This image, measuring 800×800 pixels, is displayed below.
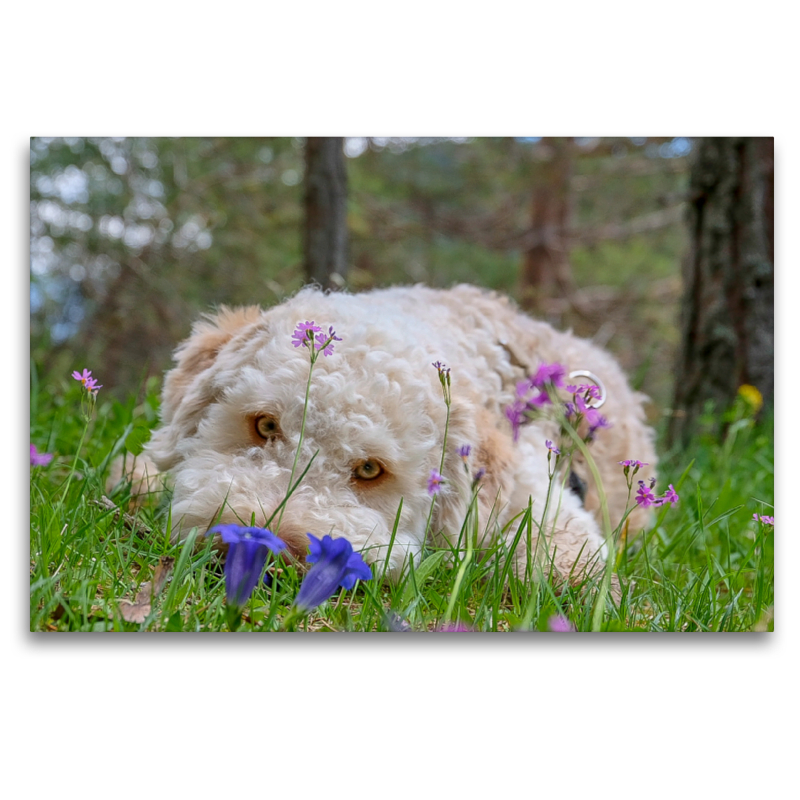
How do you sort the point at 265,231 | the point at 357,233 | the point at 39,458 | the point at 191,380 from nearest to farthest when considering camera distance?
1. the point at 191,380
2. the point at 39,458
3. the point at 265,231
4. the point at 357,233

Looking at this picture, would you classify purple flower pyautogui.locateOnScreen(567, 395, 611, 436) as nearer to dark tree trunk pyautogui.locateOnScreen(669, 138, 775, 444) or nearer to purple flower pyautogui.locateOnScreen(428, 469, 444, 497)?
purple flower pyautogui.locateOnScreen(428, 469, 444, 497)

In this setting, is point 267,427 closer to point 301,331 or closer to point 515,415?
point 301,331

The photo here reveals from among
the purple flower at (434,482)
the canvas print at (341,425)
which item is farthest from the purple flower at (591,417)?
the purple flower at (434,482)

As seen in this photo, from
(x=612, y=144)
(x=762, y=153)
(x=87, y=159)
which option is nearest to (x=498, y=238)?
(x=612, y=144)

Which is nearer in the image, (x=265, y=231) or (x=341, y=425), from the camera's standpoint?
(x=341, y=425)

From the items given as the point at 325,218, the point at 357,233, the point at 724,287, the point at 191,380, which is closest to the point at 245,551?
the point at 191,380
